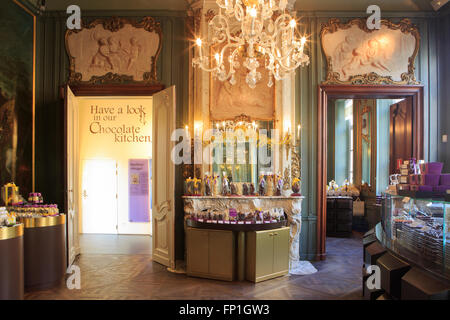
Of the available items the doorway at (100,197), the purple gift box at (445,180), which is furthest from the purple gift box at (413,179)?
the doorway at (100,197)

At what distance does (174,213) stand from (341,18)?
4826 millimetres

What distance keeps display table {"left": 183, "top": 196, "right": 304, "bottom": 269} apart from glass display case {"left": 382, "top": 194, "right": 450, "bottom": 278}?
1.84 meters

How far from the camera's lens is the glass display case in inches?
103

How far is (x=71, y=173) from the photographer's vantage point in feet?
19.9

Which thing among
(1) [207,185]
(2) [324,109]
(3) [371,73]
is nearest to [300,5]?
(3) [371,73]

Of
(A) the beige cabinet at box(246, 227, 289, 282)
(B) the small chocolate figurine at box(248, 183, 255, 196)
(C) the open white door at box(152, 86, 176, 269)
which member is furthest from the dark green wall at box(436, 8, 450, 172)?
(C) the open white door at box(152, 86, 176, 269)

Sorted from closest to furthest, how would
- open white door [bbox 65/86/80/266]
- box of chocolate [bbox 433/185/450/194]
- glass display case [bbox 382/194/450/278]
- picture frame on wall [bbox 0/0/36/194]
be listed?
glass display case [bbox 382/194/450/278]
box of chocolate [bbox 433/185/450/194]
picture frame on wall [bbox 0/0/36/194]
open white door [bbox 65/86/80/266]

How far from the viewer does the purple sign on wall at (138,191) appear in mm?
8898

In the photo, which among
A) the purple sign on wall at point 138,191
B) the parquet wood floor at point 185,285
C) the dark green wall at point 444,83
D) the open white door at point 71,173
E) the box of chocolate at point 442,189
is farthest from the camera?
the purple sign on wall at point 138,191

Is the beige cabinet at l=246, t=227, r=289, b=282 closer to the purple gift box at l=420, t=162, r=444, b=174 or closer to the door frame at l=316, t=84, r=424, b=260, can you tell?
the door frame at l=316, t=84, r=424, b=260

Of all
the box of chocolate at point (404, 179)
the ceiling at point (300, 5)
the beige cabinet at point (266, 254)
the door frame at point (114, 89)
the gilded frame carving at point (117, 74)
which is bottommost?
the beige cabinet at point (266, 254)

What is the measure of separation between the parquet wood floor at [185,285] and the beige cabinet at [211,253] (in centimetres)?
13

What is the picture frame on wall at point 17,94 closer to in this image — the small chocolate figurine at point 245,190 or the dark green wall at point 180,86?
the dark green wall at point 180,86

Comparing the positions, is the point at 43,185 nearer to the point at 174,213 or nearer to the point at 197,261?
the point at 174,213
